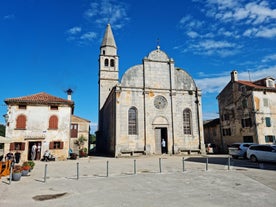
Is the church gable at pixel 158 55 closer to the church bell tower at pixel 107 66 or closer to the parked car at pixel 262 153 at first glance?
the church bell tower at pixel 107 66

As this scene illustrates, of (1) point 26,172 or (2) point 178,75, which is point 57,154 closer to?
(1) point 26,172

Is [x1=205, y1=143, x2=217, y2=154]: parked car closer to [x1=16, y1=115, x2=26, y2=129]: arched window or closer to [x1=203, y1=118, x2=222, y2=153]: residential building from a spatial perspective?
[x1=203, y1=118, x2=222, y2=153]: residential building

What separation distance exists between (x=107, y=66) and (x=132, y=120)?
60.7 feet

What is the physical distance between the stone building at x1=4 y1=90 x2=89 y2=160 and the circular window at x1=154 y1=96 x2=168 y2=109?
34.8ft

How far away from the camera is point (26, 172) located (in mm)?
12297

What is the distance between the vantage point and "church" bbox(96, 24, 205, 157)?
2495 cm

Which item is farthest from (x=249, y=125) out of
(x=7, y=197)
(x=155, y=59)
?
(x=7, y=197)

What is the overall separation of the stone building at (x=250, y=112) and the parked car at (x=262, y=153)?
30.7 ft

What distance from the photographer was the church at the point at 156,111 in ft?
81.9

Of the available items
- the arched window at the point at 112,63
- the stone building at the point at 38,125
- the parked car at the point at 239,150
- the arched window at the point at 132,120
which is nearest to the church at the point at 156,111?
the arched window at the point at 132,120

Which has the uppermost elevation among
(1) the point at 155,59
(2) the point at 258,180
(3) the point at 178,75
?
(1) the point at 155,59

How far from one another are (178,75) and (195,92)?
3341mm

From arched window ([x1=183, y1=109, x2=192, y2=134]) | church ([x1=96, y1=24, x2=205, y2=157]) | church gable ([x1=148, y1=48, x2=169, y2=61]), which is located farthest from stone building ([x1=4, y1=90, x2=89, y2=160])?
arched window ([x1=183, y1=109, x2=192, y2=134])

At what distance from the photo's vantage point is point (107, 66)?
4062 cm
